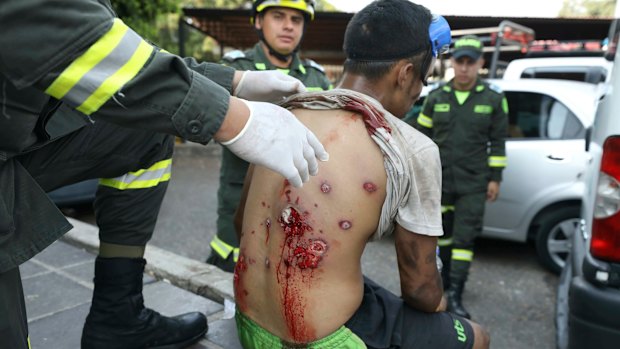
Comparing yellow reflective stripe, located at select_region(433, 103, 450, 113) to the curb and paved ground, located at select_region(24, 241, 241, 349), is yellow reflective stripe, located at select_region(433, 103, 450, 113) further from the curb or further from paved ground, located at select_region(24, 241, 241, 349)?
paved ground, located at select_region(24, 241, 241, 349)

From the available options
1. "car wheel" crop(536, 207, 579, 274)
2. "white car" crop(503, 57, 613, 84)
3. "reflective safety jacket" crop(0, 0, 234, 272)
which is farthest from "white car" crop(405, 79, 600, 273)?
"reflective safety jacket" crop(0, 0, 234, 272)

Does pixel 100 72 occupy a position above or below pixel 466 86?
→ above

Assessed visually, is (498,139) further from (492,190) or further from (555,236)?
(555,236)

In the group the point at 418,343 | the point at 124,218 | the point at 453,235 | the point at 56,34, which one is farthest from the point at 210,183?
the point at 56,34

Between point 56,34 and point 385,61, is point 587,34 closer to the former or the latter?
point 385,61

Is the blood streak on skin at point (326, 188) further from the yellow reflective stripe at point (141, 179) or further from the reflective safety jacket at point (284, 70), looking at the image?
the reflective safety jacket at point (284, 70)

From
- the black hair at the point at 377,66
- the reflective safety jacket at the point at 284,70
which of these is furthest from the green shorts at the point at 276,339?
the reflective safety jacket at the point at 284,70

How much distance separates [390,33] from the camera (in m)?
1.89

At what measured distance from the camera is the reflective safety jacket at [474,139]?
4.11 metres

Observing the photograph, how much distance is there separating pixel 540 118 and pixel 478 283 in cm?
164

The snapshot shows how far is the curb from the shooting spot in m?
3.05

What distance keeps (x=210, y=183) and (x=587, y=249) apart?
22.5 feet

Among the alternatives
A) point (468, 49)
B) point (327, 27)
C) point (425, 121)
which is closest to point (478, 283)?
point (425, 121)

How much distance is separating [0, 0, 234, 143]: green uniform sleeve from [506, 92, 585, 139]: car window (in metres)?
4.20
